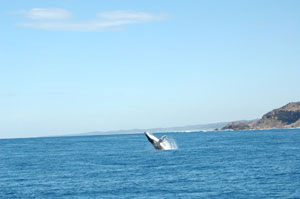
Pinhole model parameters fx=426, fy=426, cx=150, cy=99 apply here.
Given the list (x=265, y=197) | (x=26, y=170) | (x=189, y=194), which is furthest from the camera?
(x=26, y=170)

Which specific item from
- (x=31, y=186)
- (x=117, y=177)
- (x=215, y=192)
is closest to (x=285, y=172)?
(x=215, y=192)

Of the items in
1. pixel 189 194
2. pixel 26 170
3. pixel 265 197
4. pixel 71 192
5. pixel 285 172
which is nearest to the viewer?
pixel 265 197

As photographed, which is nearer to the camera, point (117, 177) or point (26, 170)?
point (117, 177)

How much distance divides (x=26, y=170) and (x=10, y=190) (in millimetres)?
24182

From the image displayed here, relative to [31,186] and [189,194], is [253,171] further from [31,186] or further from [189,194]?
[31,186]

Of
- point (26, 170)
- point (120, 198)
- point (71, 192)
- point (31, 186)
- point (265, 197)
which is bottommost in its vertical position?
point (265, 197)

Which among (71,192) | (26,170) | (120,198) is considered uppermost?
(26,170)

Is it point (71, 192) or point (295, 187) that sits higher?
point (71, 192)

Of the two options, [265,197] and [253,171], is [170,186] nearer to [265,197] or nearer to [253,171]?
[265,197]

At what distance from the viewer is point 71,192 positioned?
54.1 m

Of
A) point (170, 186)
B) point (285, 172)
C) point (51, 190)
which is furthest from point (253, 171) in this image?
point (51, 190)

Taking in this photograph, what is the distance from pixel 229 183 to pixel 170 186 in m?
7.78

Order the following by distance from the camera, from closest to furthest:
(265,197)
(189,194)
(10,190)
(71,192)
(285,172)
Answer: (265,197) → (189,194) → (71,192) → (10,190) → (285,172)

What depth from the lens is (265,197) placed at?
4647cm
